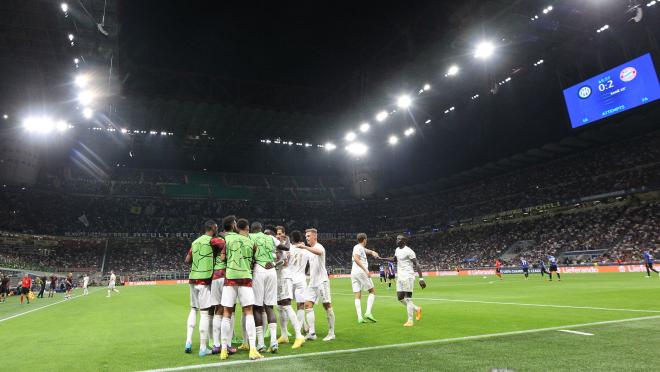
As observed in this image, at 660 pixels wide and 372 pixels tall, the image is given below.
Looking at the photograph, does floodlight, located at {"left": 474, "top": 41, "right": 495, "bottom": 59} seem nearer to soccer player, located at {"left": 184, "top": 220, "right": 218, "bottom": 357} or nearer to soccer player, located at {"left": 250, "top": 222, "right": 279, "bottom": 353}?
soccer player, located at {"left": 250, "top": 222, "right": 279, "bottom": 353}

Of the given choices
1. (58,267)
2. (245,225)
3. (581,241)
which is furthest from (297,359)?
(58,267)

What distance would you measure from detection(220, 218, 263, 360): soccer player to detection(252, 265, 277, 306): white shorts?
193mm

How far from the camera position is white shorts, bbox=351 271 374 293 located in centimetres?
1021

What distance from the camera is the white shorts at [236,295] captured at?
256 inches

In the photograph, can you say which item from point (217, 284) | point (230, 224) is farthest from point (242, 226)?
point (217, 284)

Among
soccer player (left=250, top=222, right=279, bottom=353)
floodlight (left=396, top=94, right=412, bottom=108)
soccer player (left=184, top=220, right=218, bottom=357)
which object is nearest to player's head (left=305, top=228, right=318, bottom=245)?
soccer player (left=250, top=222, right=279, bottom=353)

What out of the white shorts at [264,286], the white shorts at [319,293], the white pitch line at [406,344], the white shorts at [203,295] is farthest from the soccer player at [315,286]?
the white shorts at [203,295]

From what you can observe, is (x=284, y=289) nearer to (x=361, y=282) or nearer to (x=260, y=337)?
(x=260, y=337)

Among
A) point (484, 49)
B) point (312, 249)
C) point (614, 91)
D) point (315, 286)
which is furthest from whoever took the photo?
point (614, 91)

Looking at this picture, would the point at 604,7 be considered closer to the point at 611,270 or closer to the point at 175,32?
the point at 611,270

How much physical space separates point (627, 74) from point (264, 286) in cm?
3377

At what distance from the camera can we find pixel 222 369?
5.50 m

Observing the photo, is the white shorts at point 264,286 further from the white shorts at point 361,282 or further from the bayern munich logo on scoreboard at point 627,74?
the bayern munich logo on scoreboard at point 627,74

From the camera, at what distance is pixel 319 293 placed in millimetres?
8352
